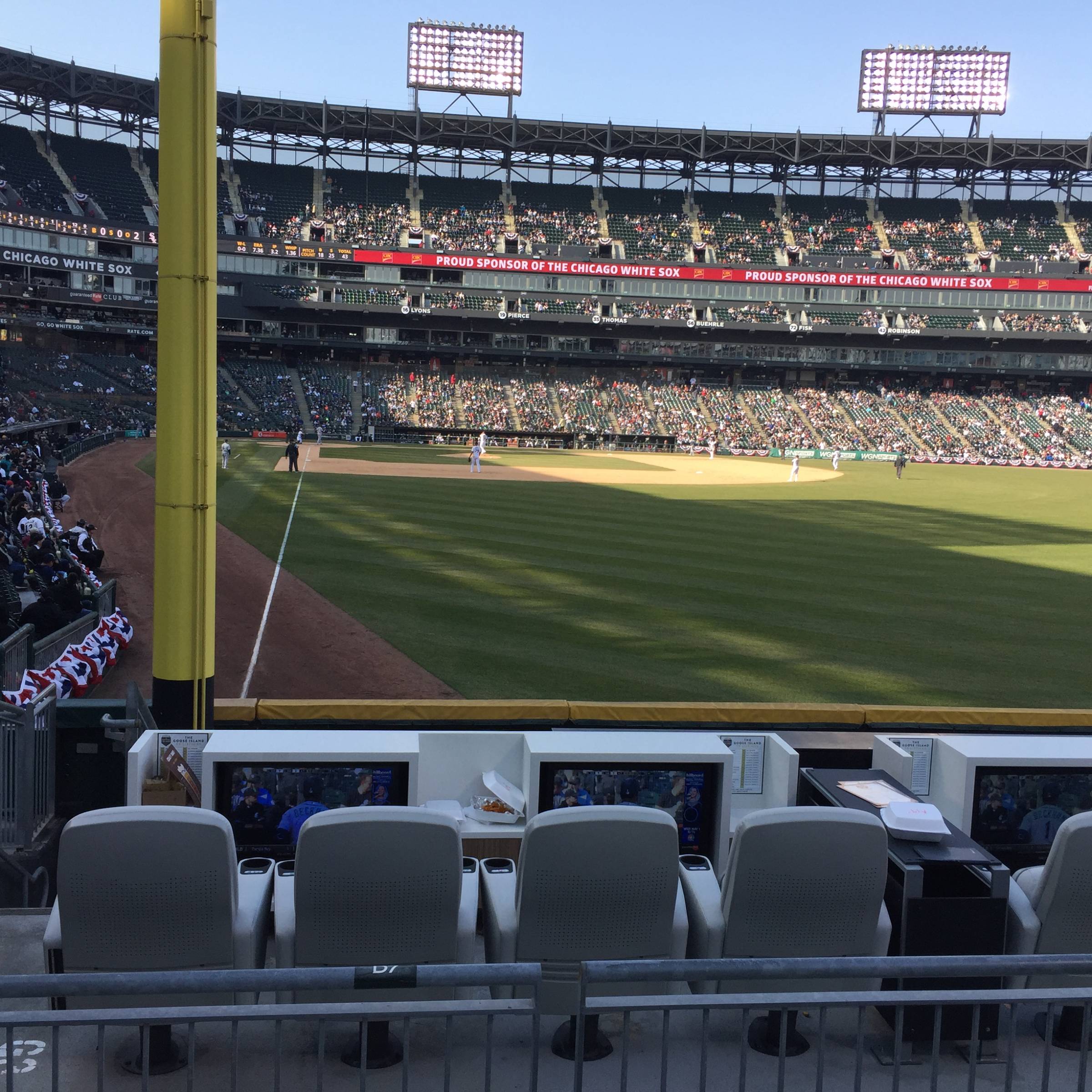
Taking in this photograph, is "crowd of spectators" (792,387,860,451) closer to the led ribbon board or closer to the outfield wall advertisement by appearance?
the outfield wall advertisement

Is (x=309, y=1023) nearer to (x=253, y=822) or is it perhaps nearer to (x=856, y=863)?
(x=253, y=822)

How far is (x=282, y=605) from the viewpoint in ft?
62.7

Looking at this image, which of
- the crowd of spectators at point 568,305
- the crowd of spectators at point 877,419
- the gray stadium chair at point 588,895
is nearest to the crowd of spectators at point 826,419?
the crowd of spectators at point 877,419

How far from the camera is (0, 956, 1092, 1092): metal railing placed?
11.2 feet

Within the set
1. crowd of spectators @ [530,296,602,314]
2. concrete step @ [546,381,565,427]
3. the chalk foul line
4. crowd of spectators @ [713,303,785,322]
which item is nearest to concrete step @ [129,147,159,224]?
crowd of spectators @ [530,296,602,314]

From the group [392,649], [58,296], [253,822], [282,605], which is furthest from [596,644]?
[58,296]

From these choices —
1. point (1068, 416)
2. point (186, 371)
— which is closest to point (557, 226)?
point (1068, 416)

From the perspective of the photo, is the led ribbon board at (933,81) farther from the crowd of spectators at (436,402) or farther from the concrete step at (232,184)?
the concrete step at (232,184)

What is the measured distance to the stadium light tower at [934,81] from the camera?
273 feet

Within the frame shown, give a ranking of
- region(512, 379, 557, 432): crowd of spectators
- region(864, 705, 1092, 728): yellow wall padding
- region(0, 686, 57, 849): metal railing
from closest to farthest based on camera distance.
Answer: region(0, 686, 57, 849): metal railing < region(864, 705, 1092, 728): yellow wall padding < region(512, 379, 557, 432): crowd of spectators

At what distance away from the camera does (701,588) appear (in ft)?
70.5

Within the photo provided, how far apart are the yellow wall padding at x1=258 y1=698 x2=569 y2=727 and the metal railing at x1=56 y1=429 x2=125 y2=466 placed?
3811cm

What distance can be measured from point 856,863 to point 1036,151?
291ft

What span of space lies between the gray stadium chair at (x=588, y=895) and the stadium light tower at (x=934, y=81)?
9063cm
